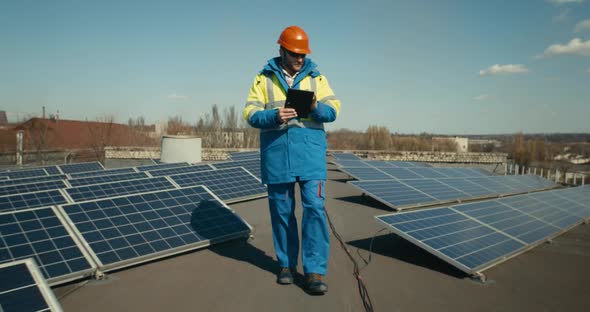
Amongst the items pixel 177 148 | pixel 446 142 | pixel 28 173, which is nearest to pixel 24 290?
pixel 28 173

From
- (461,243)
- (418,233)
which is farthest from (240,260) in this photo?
(461,243)

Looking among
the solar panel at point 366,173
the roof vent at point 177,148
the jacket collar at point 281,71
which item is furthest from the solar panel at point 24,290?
the roof vent at point 177,148

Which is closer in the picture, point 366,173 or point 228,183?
point 228,183

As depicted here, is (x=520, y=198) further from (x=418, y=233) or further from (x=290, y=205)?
(x=290, y=205)

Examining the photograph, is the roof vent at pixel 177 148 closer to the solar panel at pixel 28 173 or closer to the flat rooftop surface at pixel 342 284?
the solar panel at pixel 28 173

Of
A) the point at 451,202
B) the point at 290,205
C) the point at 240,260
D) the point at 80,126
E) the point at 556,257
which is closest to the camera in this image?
the point at 290,205

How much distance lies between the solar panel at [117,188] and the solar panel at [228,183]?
14.3 inches

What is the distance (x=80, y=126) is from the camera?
174ft

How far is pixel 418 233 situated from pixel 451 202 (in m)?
4.75

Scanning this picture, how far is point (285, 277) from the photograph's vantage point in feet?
10.6

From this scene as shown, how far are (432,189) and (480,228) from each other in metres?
3.86

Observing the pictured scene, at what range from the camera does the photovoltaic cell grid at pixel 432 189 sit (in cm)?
714

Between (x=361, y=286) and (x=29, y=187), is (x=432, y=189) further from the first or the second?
(x=29, y=187)

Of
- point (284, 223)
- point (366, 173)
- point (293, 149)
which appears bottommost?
point (366, 173)
